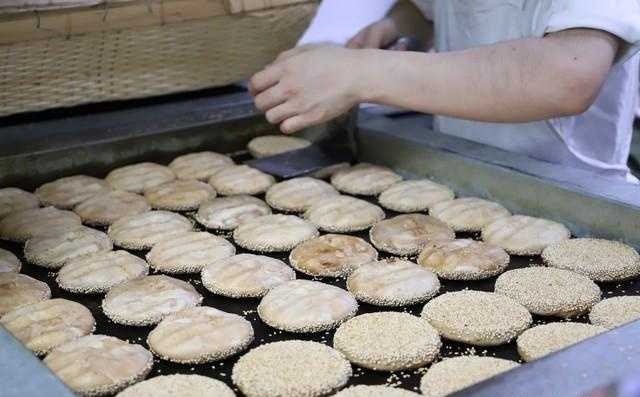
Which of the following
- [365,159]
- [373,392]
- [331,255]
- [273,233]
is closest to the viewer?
[373,392]

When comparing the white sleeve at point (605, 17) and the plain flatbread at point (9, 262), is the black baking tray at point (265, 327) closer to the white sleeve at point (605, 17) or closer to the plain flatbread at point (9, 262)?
the plain flatbread at point (9, 262)

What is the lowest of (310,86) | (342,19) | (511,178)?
(511,178)

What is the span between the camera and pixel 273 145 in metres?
2.49

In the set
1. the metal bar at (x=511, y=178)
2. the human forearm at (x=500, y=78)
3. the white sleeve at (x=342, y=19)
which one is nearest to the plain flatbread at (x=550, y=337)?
the metal bar at (x=511, y=178)

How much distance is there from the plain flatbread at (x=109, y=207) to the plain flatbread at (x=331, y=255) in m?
0.50

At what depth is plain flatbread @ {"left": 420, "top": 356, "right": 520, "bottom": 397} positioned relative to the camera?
130 centimetres

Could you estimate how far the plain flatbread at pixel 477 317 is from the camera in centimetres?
148

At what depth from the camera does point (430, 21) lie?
299 cm

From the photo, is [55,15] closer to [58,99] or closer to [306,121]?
[58,99]

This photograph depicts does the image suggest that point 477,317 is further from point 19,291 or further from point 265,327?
point 19,291

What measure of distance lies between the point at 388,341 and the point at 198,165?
1.08 m

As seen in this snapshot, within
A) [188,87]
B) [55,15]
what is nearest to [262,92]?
[188,87]

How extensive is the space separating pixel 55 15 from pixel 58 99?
0.31m

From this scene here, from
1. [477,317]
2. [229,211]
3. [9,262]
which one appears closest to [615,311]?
[477,317]
